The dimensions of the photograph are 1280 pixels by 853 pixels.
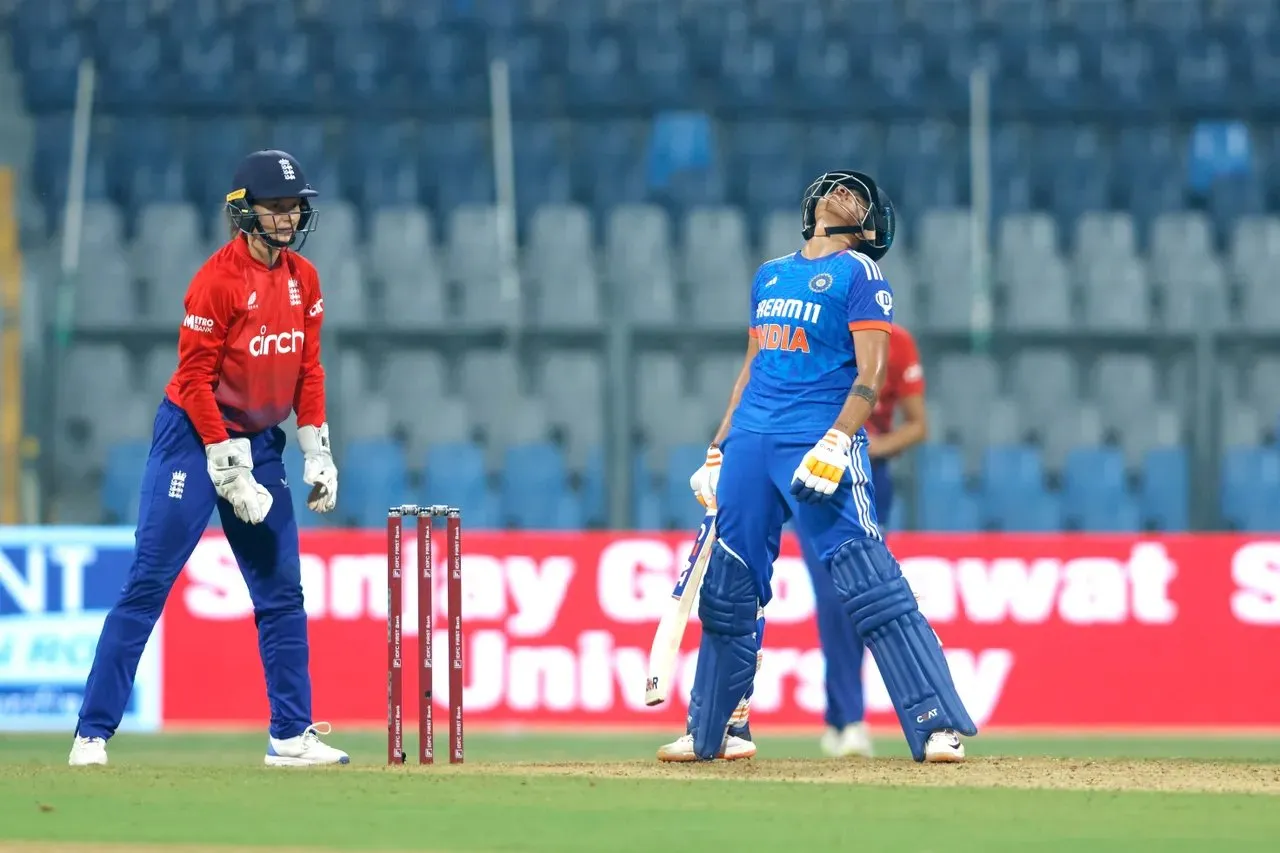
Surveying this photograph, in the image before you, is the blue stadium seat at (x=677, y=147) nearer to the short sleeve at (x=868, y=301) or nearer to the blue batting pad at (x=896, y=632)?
the short sleeve at (x=868, y=301)

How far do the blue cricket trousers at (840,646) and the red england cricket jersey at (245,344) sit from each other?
7.59 feet

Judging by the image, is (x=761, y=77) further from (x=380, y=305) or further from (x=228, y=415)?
(x=228, y=415)

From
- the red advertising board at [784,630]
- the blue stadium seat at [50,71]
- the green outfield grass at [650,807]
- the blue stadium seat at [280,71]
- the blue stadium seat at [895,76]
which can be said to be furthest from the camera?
the blue stadium seat at [895,76]

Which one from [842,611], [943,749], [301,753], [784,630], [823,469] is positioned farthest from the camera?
[784,630]

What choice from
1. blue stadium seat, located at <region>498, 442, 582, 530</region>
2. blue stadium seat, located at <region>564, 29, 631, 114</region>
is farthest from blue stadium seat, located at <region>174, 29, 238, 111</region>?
blue stadium seat, located at <region>498, 442, 582, 530</region>

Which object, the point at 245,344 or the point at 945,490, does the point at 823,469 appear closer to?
the point at 245,344

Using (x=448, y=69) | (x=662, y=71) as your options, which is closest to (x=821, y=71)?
(x=662, y=71)

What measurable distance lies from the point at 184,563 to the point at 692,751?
190 centimetres

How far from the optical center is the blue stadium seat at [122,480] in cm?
1191

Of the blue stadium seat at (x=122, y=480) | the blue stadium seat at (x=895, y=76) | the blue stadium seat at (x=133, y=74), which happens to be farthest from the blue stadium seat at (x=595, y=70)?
the blue stadium seat at (x=122, y=480)

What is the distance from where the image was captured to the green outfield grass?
532 centimetres

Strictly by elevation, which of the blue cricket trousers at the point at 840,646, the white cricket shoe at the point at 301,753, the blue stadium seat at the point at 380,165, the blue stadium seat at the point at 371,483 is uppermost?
the blue stadium seat at the point at 380,165

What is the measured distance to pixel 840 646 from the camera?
8.48 metres

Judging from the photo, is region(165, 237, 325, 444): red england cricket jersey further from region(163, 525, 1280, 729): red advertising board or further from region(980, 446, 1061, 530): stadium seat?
region(980, 446, 1061, 530): stadium seat
